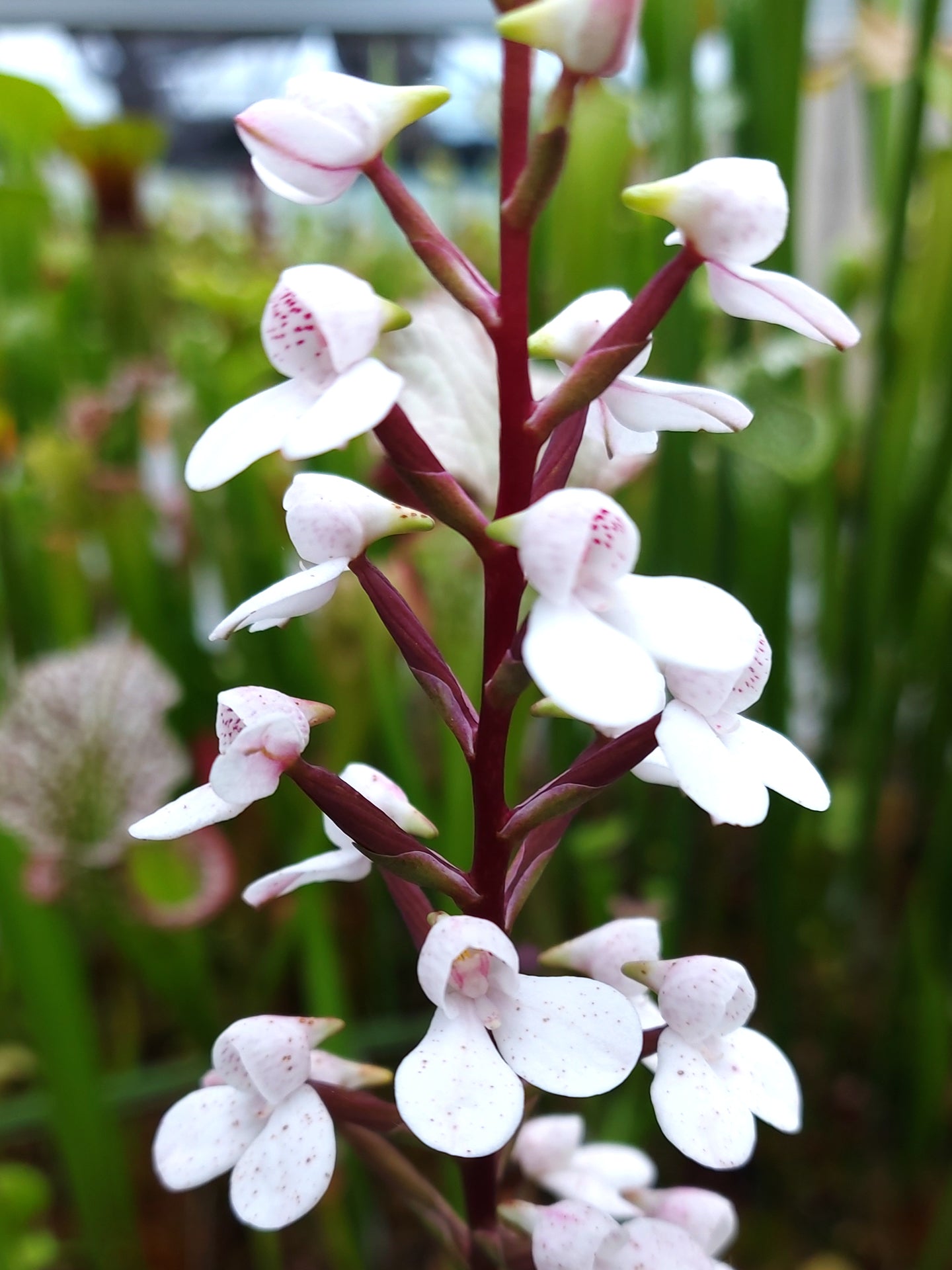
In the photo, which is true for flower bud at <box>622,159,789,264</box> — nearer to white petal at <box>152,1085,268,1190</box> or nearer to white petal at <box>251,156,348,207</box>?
white petal at <box>251,156,348,207</box>

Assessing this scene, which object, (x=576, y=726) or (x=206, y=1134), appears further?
(x=576, y=726)

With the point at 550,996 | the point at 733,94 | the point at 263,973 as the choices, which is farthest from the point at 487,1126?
the point at 733,94

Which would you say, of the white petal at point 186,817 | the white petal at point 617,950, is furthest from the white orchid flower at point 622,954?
the white petal at point 186,817

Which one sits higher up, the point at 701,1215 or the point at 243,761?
the point at 243,761

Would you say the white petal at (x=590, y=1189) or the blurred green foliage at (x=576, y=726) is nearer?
the white petal at (x=590, y=1189)

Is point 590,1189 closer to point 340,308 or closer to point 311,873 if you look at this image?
point 311,873

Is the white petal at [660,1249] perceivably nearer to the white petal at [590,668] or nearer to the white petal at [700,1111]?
the white petal at [700,1111]

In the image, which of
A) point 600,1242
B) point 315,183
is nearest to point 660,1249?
point 600,1242
